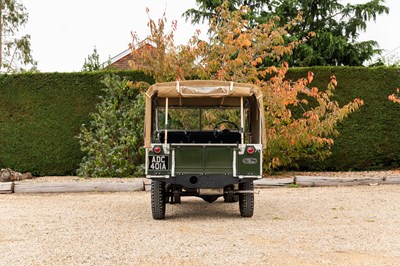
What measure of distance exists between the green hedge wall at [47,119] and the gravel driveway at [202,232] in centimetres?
404

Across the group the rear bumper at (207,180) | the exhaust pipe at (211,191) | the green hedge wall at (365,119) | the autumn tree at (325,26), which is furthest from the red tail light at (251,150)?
the autumn tree at (325,26)

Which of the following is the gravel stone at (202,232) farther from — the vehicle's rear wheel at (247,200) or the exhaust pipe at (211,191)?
the exhaust pipe at (211,191)

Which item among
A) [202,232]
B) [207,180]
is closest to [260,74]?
[207,180]

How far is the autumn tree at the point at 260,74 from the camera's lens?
14023 mm

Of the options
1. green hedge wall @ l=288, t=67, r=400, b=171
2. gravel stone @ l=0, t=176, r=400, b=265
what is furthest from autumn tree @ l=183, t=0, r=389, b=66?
gravel stone @ l=0, t=176, r=400, b=265

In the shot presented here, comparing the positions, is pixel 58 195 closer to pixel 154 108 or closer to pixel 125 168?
pixel 125 168

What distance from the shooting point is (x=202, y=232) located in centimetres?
723

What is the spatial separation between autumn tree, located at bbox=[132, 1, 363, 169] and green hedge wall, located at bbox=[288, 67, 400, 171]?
53 centimetres

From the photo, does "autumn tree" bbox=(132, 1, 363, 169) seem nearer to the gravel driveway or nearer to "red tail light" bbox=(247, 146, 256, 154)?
the gravel driveway

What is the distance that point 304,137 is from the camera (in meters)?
14.0

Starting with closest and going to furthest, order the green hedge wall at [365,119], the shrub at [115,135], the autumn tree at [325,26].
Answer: the shrub at [115,135] → the green hedge wall at [365,119] → the autumn tree at [325,26]

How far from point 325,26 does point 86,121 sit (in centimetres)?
1257

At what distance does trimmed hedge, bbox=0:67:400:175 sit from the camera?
15656 millimetres

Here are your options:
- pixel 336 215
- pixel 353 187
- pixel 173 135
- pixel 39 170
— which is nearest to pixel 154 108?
pixel 173 135
